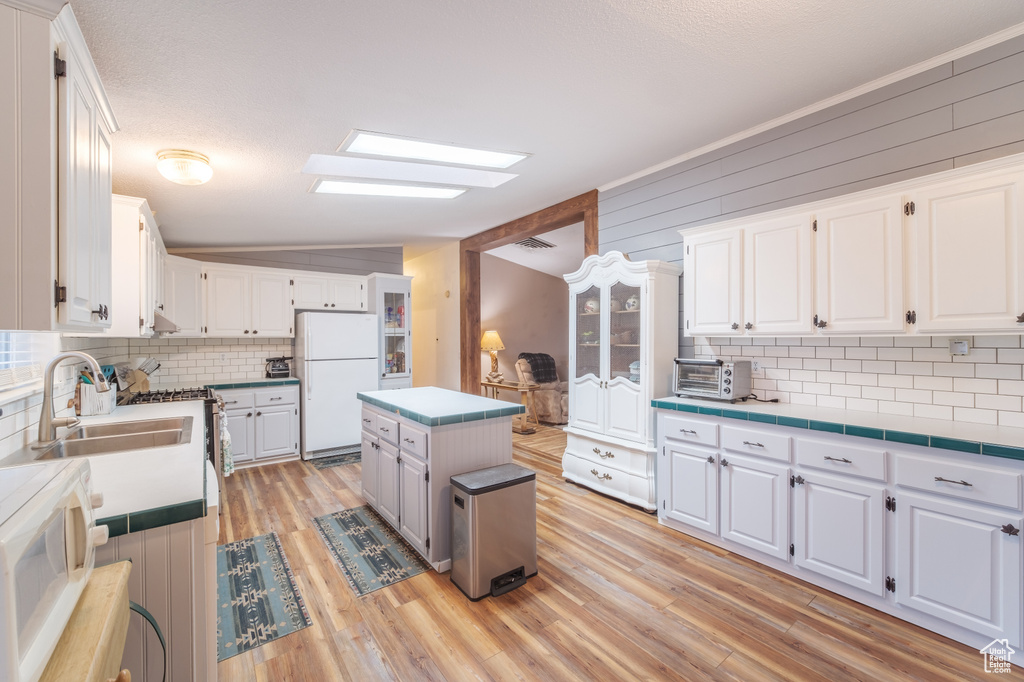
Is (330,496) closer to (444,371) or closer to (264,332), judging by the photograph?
(264,332)

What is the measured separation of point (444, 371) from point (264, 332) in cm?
238

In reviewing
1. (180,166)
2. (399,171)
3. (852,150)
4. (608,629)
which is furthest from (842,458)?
(180,166)

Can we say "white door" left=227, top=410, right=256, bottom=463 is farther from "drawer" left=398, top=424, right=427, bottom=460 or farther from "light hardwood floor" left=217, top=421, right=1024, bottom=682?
"drawer" left=398, top=424, right=427, bottom=460

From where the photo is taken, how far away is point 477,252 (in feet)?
20.0

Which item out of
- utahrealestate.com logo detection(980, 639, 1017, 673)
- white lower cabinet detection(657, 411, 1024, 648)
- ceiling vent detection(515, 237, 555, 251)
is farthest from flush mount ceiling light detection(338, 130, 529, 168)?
ceiling vent detection(515, 237, 555, 251)

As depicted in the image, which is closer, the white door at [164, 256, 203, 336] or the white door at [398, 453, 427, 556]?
the white door at [398, 453, 427, 556]

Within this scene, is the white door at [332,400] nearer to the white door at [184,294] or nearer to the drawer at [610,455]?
the white door at [184,294]

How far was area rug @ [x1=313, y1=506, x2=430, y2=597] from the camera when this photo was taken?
99.7 inches

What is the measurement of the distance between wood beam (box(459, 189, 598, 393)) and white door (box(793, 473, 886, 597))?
299cm

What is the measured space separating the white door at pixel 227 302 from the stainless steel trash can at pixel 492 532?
11.7ft

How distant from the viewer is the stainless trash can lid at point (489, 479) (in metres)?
2.32

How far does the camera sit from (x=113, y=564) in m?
1.13

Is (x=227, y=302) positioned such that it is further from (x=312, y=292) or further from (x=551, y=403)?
(x=551, y=403)

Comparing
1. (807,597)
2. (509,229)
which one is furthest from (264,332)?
(807,597)
